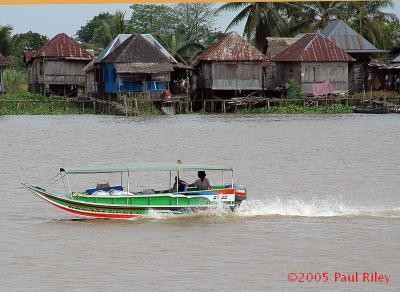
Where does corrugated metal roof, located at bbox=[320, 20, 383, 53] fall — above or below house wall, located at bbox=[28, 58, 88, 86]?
above

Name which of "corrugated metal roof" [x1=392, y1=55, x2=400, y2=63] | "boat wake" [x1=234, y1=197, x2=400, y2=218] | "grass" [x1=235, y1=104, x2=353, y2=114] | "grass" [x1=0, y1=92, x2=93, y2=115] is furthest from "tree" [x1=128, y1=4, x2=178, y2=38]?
"boat wake" [x1=234, y1=197, x2=400, y2=218]

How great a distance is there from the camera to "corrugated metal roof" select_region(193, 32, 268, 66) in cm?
5212

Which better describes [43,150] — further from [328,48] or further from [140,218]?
[328,48]

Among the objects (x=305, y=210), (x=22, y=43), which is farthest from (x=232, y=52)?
(x=305, y=210)

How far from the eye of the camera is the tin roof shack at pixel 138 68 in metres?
51.7

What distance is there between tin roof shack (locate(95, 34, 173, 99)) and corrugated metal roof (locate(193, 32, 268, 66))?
2.30m

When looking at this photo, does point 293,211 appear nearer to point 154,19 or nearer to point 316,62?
point 316,62

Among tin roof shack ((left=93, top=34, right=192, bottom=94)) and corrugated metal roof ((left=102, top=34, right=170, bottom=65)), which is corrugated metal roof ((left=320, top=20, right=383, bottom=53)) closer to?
tin roof shack ((left=93, top=34, right=192, bottom=94))

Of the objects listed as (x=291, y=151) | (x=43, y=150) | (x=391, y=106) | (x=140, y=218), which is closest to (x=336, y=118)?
(x=391, y=106)

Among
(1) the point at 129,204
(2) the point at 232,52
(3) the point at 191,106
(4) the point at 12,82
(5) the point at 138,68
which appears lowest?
(1) the point at 129,204

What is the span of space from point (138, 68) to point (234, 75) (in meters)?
5.14

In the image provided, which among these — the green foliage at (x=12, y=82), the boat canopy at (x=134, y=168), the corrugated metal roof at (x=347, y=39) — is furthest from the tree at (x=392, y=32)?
the boat canopy at (x=134, y=168)

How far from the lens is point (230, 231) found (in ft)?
57.6

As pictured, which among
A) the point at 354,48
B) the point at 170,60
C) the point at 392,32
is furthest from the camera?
the point at 392,32
